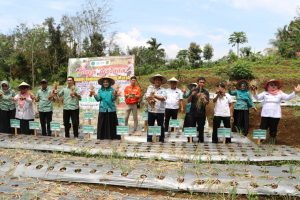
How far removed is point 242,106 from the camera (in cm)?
662

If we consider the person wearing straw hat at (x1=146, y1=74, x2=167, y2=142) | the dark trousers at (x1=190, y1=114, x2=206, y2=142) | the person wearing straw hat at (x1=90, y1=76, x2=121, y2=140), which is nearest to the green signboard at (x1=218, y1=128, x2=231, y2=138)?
the dark trousers at (x1=190, y1=114, x2=206, y2=142)

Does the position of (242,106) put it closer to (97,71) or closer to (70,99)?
(70,99)

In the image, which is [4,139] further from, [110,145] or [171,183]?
[171,183]

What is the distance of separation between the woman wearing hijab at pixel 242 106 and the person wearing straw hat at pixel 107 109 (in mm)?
2232

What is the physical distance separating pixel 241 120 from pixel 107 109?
8.61ft

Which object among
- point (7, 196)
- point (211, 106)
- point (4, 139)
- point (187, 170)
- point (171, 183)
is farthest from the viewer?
point (211, 106)

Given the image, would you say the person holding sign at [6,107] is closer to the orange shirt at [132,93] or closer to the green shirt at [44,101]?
the green shirt at [44,101]

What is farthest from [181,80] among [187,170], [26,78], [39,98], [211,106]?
[26,78]

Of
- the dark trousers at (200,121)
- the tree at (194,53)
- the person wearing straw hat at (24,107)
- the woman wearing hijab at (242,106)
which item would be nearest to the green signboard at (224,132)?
the dark trousers at (200,121)

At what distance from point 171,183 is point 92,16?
21.2m

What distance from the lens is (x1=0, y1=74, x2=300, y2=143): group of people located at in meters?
5.88

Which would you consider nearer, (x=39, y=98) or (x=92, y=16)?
(x=39, y=98)

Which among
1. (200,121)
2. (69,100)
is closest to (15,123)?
(69,100)

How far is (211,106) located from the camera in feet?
34.2
